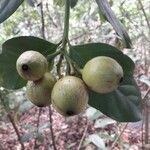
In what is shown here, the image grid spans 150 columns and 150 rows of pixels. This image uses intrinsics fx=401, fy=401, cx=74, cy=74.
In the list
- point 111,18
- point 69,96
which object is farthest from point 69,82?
point 111,18

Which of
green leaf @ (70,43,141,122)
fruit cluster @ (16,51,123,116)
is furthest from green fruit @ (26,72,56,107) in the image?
green leaf @ (70,43,141,122)

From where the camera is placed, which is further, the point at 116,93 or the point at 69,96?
the point at 116,93

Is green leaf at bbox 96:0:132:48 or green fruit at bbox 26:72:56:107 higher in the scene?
green leaf at bbox 96:0:132:48

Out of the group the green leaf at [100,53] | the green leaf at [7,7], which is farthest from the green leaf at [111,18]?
the green leaf at [7,7]

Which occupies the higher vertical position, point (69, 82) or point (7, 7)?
point (7, 7)

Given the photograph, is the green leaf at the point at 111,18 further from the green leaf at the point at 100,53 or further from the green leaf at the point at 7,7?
the green leaf at the point at 7,7

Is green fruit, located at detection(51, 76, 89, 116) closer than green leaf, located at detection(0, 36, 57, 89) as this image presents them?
Yes

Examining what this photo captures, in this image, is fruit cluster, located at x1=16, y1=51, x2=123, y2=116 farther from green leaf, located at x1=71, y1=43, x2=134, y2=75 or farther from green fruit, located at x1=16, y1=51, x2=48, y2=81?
green leaf, located at x1=71, y1=43, x2=134, y2=75

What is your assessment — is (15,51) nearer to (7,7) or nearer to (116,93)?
(7,7)
